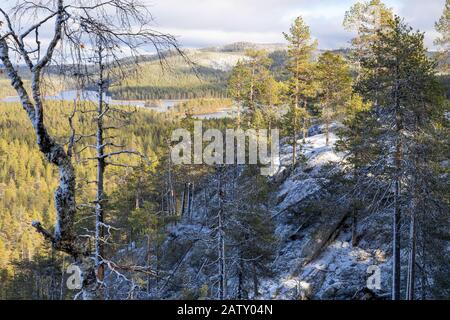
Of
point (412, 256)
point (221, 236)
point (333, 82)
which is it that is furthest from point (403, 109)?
point (333, 82)

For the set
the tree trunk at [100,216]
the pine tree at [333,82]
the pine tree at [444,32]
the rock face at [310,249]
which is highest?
the pine tree at [444,32]

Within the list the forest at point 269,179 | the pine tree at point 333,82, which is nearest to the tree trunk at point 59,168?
the forest at point 269,179

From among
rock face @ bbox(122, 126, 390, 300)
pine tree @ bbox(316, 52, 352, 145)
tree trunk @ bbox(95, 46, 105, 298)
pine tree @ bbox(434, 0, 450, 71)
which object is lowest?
rock face @ bbox(122, 126, 390, 300)

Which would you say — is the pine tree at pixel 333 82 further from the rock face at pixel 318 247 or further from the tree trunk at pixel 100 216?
the tree trunk at pixel 100 216

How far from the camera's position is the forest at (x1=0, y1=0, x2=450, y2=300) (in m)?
4.78

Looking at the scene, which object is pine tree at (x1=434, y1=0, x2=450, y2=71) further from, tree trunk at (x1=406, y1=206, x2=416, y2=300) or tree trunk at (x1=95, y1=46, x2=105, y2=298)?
tree trunk at (x1=95, y1=46, x2=105, y2=298)

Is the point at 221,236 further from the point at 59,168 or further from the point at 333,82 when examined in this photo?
the point at 333,82

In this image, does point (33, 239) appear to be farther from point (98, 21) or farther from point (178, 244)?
point (98, 21)

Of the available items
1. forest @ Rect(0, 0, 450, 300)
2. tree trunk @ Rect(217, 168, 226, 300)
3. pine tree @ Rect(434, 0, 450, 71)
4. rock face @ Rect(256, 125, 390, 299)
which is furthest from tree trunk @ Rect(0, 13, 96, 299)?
pine tree @ Rect(434, 0, 450, 71)

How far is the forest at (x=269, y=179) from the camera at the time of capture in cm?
478

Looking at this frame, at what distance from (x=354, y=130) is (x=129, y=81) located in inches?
760

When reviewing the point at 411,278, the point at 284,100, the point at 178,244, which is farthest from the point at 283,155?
the point at 411,278

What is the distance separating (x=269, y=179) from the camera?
34.2 metres
